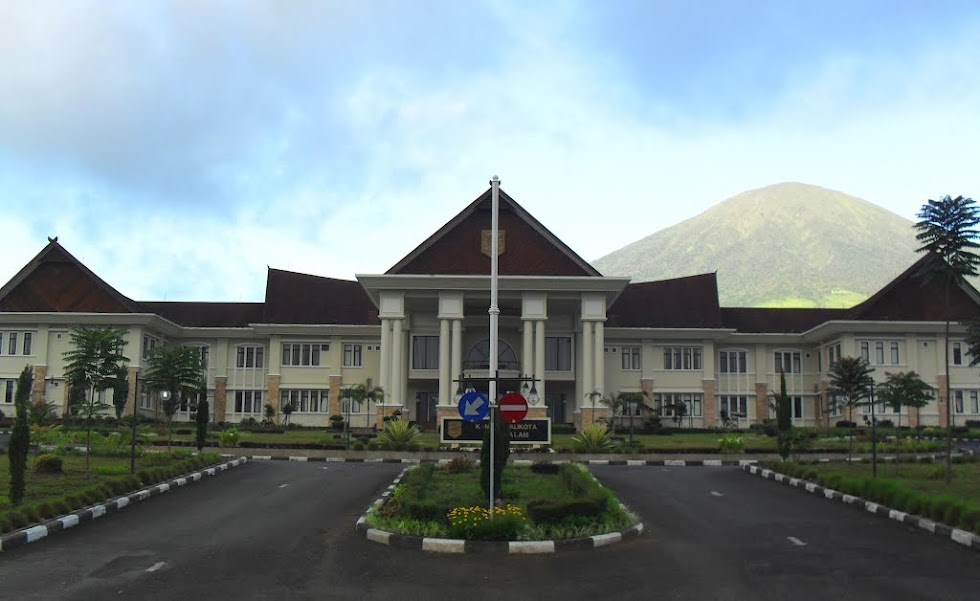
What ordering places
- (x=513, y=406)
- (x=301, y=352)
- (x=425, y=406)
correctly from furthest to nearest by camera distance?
1. (x=301, y=352)
2. (x=425, y=406)
3. (x=513, y=406)

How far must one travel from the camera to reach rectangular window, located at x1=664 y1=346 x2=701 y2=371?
57.6 meters

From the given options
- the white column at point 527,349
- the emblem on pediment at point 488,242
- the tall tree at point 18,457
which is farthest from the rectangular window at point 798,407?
the tall tree at point 18,457

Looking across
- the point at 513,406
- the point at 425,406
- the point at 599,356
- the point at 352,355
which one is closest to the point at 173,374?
the point at 513,406

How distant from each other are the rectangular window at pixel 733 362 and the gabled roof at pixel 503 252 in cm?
1460

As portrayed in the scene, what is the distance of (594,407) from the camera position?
47156 mm

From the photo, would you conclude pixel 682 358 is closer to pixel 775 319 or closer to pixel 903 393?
pixel 775 319

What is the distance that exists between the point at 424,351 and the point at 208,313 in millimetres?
17298

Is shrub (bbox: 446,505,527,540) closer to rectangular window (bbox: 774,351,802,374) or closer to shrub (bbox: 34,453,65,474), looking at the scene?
shrub (bbox: 34,453,65,474)

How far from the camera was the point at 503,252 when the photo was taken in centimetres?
4878

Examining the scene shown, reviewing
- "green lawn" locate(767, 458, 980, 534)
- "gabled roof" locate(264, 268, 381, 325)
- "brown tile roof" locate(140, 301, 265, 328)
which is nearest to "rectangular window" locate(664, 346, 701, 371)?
"gabled roof" locate(264, 268, 381, 325)

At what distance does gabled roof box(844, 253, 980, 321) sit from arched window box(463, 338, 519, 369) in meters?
20.0

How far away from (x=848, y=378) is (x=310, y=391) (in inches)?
1480

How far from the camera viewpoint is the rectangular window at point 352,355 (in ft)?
191

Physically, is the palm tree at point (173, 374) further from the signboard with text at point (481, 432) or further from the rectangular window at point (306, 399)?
the rectangular window at point (306, 399)
